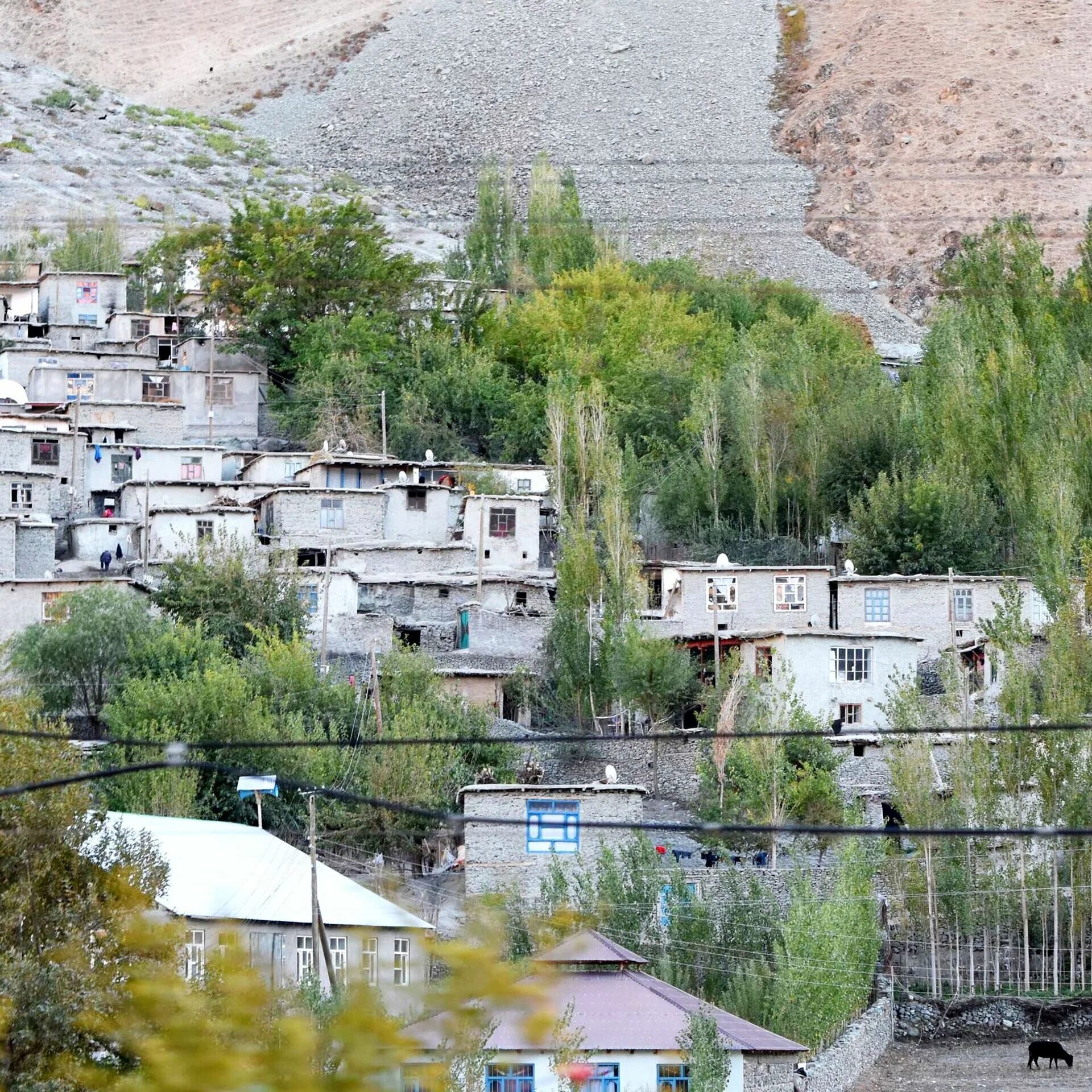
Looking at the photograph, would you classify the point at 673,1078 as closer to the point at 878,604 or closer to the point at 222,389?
the point at 878,604

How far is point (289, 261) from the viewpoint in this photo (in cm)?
4941

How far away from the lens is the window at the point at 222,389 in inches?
1793

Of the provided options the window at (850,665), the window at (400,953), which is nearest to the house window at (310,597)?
the window at (850,665)

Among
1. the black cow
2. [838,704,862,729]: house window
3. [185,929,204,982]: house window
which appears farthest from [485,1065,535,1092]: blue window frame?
[838,704,862,729]: house window

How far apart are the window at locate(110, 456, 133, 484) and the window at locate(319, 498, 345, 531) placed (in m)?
4.52

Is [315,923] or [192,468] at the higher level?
[192,468]

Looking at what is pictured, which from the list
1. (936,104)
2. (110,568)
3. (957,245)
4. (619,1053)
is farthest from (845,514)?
(936,104)

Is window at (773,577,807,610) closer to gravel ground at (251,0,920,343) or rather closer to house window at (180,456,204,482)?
house window at (180,456,204,482)

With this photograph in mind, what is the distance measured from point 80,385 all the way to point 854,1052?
84.7 ft

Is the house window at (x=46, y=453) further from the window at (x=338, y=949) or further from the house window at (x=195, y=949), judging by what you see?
the house window at (x=195, y=949)

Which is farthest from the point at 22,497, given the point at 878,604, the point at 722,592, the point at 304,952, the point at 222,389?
the point at 304,952

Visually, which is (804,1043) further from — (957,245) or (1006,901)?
(957,245)

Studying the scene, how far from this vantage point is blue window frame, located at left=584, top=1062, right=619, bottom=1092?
21.3m

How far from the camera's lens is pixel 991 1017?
86.8ft
